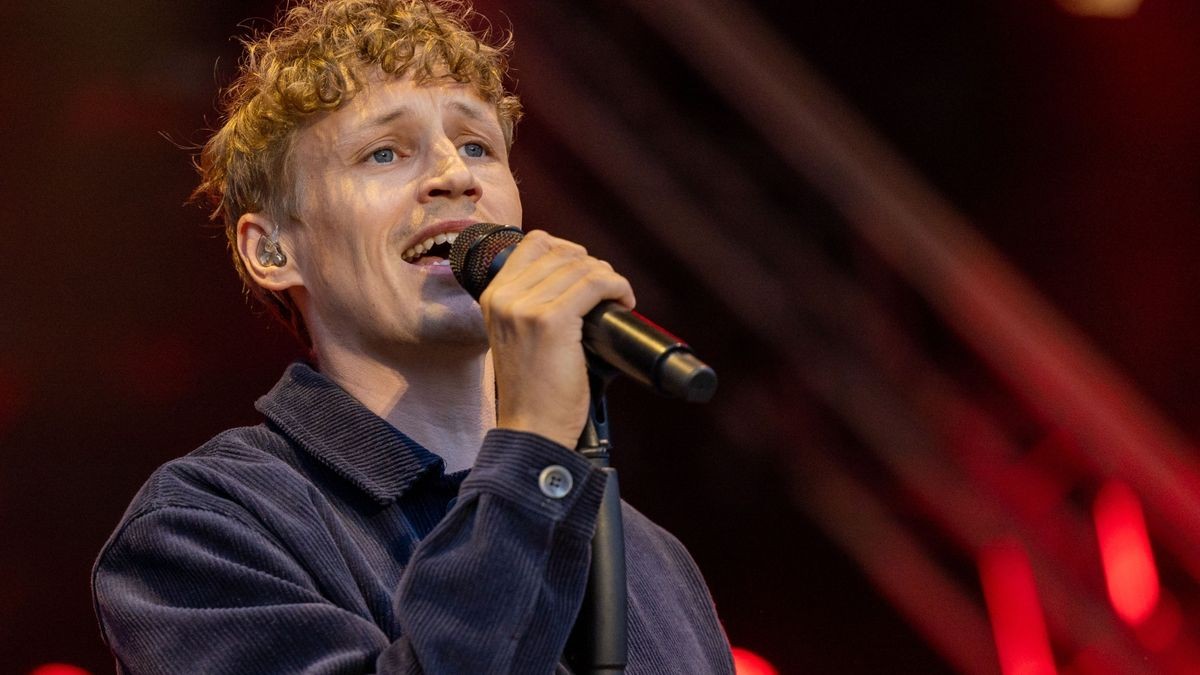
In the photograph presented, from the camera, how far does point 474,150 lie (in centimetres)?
163

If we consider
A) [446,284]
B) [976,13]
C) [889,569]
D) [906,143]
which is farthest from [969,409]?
[446,284]

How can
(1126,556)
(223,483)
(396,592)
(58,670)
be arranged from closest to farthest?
(396,592), (223,483), (58,670), (1126,556)

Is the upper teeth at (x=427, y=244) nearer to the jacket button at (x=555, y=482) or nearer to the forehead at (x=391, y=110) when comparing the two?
the forehead at (x=391, y=110)

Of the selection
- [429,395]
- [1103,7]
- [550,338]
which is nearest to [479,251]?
[550,338]

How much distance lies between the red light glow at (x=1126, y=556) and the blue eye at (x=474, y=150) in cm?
187

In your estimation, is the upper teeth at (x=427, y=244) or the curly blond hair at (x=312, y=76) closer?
the upper teeth at (x=427, y=244)

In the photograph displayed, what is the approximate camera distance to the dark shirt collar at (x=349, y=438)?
1400 millimetres

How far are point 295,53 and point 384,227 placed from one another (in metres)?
0.33

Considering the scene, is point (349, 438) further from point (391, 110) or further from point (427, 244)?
point (391, 110)

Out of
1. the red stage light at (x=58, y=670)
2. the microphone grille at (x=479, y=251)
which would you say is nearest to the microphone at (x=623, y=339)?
the microphone grille at (x=479, y=251)

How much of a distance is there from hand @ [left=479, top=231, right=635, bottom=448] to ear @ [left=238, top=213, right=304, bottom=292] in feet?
1.93

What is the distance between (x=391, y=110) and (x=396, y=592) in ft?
2.12

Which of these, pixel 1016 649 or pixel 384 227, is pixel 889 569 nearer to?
pixel 1016 649

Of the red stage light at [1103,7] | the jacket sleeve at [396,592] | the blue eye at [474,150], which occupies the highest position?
the red stage light at [1103,7]
